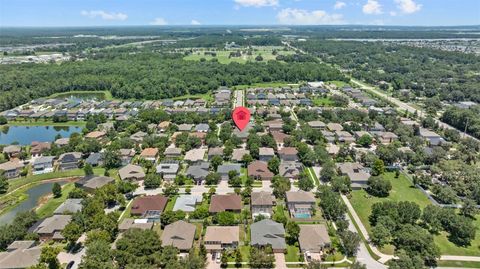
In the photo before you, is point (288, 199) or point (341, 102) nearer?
point (288, 199)

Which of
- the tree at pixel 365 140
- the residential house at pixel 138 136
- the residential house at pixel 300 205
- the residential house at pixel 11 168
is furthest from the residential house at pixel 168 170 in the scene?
the tree at pixel 365 140

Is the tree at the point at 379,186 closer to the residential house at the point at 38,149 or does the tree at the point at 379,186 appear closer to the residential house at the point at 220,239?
the residential house at the point at 220,239

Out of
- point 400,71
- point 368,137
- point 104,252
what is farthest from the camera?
point 400,71

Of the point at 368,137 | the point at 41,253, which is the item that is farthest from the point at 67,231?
the point at 368,137

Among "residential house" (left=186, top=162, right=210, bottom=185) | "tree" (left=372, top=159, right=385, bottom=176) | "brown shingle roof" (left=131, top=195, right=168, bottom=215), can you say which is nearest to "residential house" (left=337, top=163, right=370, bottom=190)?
"tree" (left=372, top=159, right=385, bottom=176)

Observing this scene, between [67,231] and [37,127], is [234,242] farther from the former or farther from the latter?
[37,127]

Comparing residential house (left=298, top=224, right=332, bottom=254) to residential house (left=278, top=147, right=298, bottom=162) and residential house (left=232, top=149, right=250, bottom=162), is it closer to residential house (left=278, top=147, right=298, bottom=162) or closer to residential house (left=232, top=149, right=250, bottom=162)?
residential house (left=278, top=147, right=298, bottom=162)

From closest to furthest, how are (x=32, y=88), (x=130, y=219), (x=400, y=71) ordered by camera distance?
(x=130, y=219) < (x=32, y=88) < (x=400, y=71)
